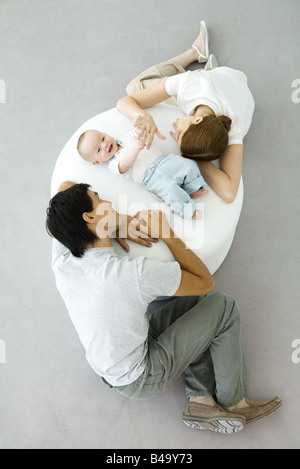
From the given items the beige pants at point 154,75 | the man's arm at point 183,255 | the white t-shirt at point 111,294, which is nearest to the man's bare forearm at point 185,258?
the man's arm at point 183,255

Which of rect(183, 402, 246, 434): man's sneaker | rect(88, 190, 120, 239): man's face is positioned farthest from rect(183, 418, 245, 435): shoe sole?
rect(88, 190, 120, 239): man's face

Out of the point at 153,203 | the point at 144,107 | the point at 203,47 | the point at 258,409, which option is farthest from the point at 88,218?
the point at 203,47

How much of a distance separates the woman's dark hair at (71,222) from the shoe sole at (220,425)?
0.91 meters

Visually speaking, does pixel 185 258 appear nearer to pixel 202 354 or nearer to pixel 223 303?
pixel 223 303

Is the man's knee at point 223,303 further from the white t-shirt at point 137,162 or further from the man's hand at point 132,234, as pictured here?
the white t-shirt at point 137,162

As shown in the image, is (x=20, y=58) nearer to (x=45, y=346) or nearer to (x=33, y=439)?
(x=45, y=346)

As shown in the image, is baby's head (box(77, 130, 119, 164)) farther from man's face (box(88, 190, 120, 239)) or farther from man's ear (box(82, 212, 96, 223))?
man's ear (box(82, 212, 96, 223))

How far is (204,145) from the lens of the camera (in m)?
1.67

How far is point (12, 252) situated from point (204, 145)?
1.18 meters

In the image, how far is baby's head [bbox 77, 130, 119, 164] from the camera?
5.62 feet
